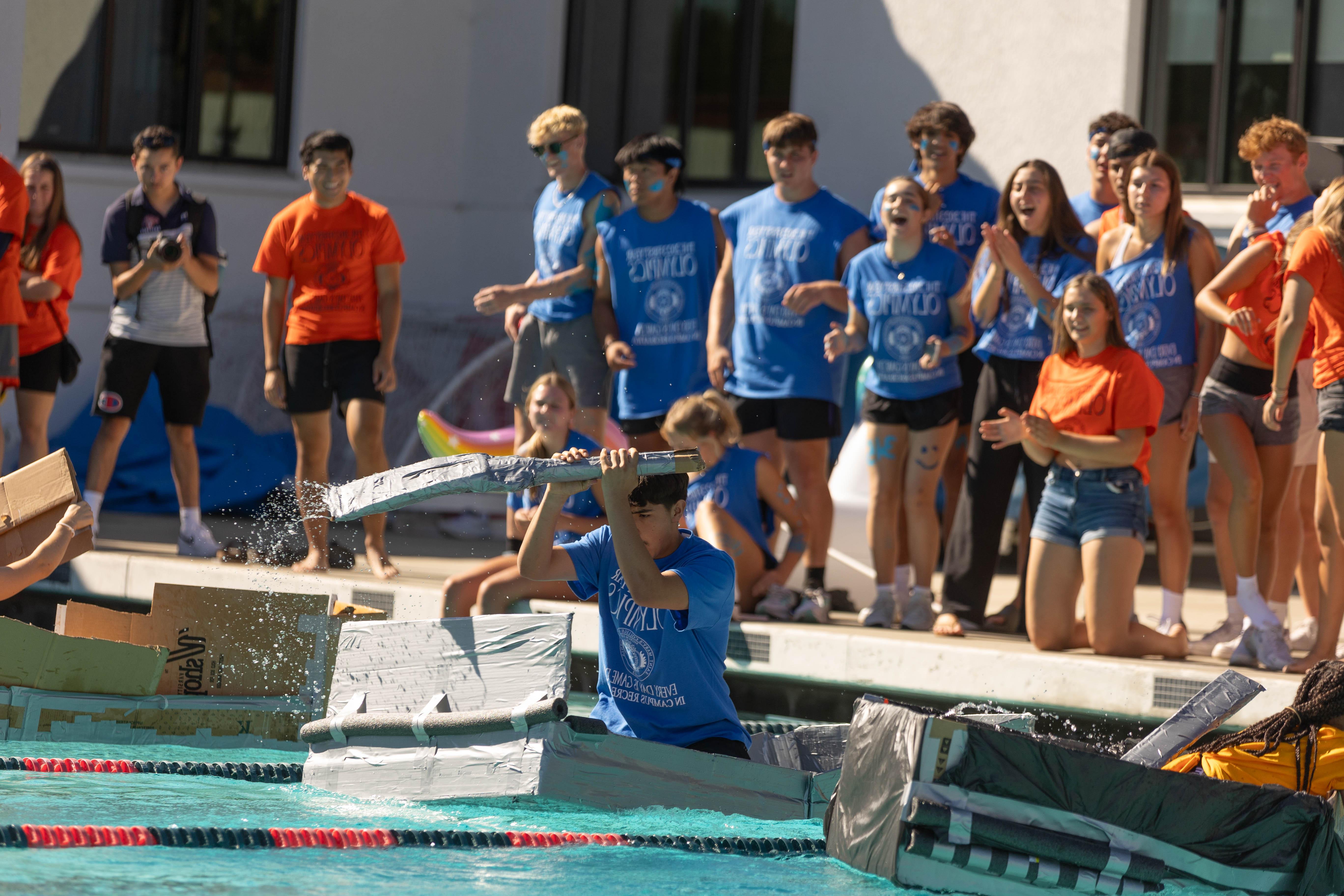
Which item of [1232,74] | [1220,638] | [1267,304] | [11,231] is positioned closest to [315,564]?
[11,231]

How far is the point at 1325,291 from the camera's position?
6223mm

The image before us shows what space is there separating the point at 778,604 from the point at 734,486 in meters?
0.59

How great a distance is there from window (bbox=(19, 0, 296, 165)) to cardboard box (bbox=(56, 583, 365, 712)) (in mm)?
8271

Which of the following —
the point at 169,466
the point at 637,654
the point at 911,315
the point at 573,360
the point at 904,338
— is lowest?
the point at 637,654

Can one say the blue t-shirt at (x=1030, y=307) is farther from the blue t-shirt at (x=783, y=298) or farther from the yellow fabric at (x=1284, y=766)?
the yellow fabric at (x=1284, y=766)

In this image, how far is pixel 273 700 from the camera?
6.13 meters

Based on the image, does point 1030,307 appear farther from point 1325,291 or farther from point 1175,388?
point 1325,291

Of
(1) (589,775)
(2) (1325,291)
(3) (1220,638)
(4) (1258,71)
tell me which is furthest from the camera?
(4) (1258,71)

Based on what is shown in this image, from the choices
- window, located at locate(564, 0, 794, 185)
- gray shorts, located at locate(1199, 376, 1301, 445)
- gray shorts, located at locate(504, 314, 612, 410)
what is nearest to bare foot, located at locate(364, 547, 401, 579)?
gray shorts, located at locate(504, 314, 612, 410)

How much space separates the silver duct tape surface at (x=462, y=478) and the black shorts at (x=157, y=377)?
166 inches

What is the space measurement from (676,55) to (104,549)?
7207 mm

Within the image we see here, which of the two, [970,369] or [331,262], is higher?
[331,262]

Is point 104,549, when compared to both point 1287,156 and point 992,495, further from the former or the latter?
point 1287,156

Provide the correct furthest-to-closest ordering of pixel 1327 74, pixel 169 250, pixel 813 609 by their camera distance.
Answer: pixel 1327 74 < pixel 169 250 < pixel 813 609
